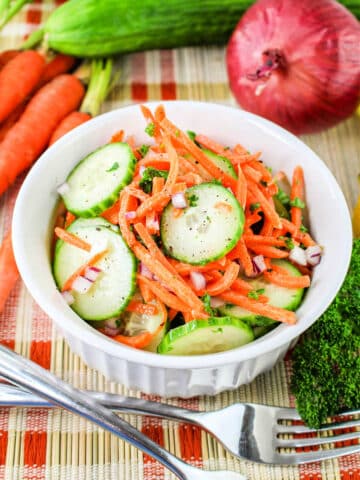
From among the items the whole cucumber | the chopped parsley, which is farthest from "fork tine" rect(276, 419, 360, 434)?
the whole cucumber

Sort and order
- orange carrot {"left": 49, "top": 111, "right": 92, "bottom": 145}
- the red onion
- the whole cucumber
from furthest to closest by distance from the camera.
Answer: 1. the whole cucumber
2. orange carrot {"left": 49, "top": 111, "right": 92, "bottom": 145}
3. the red onion

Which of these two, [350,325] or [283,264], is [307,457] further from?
[283,264]

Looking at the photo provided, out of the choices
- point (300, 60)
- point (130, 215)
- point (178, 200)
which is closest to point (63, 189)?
point (130, 215)

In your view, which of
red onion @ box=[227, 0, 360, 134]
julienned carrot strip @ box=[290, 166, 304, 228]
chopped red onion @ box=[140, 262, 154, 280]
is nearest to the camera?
chopped red onion @ box=[140, 262, 154, 280]

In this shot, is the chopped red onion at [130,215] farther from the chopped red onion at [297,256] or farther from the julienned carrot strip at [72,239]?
the chopped red onion at [297,256]

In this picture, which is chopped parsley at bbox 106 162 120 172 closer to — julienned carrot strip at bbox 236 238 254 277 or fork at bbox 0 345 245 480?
julienned carrot strip at bbox 236 238 254 277

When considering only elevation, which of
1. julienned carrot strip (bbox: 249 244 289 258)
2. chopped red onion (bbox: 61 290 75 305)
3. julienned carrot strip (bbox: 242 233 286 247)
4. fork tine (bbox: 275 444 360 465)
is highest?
chopped red onion (bbox: 61 290 75 305)

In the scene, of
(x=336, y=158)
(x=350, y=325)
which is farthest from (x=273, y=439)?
(x=336, y=158)
